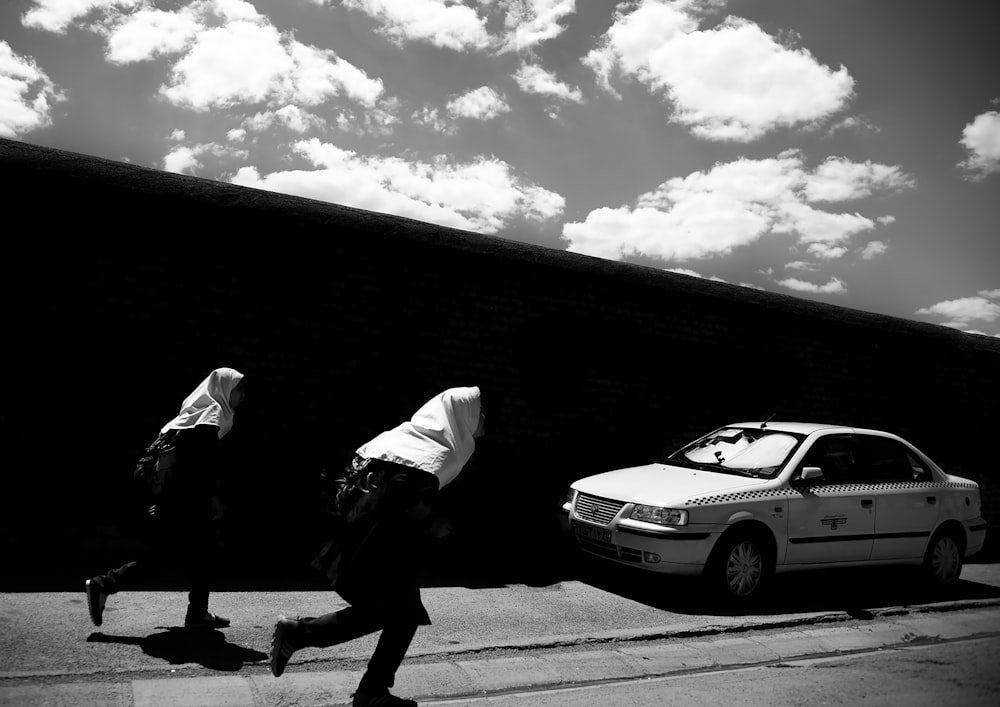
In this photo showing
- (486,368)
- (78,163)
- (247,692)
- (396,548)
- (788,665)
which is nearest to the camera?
(396,548)

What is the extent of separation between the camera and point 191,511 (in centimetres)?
509

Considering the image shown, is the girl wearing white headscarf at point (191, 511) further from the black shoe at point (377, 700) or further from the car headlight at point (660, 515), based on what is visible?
the car headlight at point (660, 515)

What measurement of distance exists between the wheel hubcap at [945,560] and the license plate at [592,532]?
3.61 metres

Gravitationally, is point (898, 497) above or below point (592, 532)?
above

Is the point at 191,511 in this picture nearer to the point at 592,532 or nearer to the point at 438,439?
the point at 438,439

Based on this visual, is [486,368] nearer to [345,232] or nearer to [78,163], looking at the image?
[345,232]

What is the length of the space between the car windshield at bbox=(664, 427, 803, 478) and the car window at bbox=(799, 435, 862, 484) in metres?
0.18

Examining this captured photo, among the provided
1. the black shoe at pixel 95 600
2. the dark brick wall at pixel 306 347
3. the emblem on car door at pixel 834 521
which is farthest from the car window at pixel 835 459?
the black shoe at pixel 95 600

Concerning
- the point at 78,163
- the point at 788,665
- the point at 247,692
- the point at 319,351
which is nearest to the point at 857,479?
the point at 788,665

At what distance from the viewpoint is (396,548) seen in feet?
12.6

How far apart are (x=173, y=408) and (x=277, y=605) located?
1979mm

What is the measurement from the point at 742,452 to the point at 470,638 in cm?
354

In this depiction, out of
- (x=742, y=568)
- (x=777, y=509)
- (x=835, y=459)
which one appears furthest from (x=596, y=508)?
(x=835, y=459)

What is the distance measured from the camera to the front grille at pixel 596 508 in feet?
23.6
